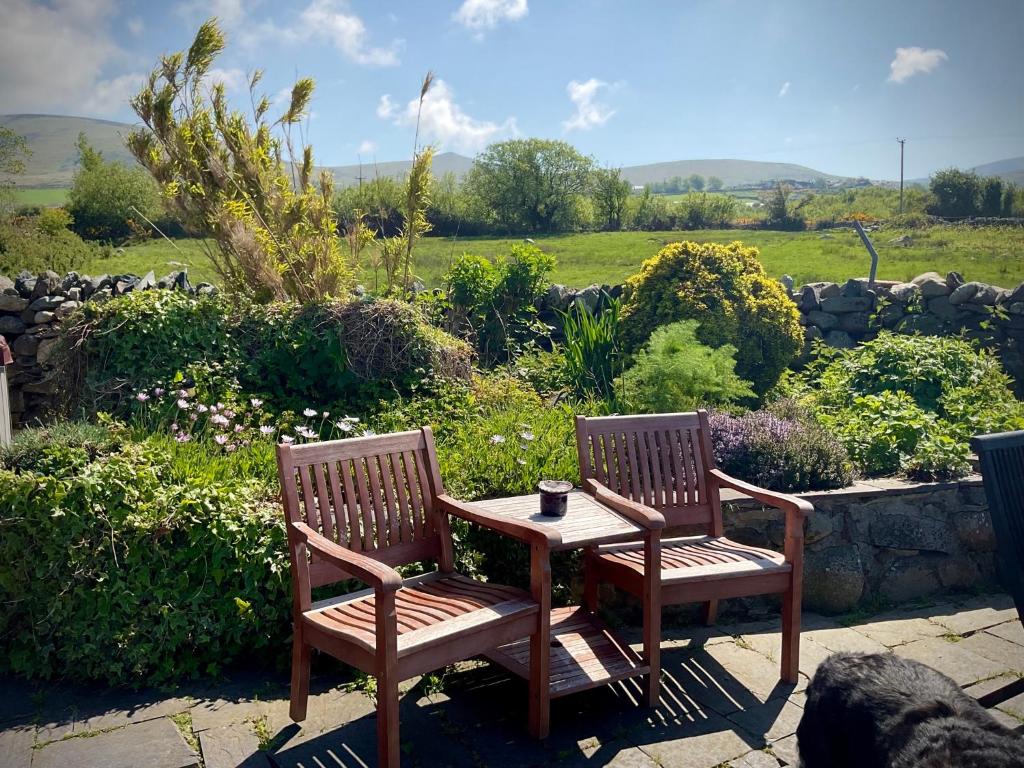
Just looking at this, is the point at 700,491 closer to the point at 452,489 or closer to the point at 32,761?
the point at 452,489

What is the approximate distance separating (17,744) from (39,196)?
1189cm

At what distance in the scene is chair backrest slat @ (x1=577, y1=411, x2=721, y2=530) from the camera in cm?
398

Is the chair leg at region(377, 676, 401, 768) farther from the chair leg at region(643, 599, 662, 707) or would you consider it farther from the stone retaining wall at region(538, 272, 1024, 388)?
the stone retaining wall at region(538, 272, 1024, 388)

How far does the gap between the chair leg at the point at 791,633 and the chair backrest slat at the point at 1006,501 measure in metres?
0.99

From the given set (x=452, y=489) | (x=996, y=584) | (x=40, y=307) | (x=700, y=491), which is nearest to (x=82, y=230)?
(x=40, y=307)

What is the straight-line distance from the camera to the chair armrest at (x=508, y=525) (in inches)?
120

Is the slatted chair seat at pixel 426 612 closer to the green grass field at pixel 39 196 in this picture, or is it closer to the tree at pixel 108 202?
the tree at pixel 108 202

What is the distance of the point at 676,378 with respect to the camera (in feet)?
19.0

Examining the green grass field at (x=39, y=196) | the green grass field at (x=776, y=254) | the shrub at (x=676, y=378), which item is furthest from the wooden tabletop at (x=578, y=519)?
the green grass field at (x=39, y=196)

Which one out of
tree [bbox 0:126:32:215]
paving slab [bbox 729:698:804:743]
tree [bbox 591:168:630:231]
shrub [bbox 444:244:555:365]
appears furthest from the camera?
tree [bbox 591:168:630:231]

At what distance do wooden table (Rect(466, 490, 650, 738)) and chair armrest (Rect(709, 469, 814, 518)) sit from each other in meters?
0.77

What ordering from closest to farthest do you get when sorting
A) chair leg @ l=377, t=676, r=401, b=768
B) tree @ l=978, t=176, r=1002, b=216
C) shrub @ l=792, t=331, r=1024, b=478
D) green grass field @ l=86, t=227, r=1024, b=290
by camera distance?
chair leg @ l=377, t=676, r=401, b=768, shrub @ l=792, t=331, r=1024, b=478, green grass field @ l=86, t=227, r=1024, b=290, tree @ l=978, t=176, r=1002, b=216

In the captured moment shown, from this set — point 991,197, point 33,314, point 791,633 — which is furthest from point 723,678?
point 991,197

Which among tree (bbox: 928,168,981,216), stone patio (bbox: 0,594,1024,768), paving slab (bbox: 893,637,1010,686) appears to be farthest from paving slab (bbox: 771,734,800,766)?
tree (bbox: 928,168,981,216)
